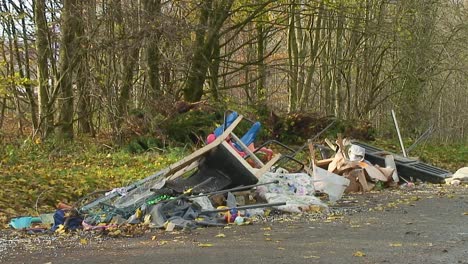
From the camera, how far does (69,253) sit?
6191 millimetres

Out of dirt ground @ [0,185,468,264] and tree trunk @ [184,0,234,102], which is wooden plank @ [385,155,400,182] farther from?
tree trunk @ [184,0,234,102]

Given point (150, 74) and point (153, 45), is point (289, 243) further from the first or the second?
point (150, 74)

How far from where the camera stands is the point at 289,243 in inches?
252

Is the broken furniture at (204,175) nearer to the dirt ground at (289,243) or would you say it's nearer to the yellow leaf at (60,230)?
the yellow leaf at (60,230)

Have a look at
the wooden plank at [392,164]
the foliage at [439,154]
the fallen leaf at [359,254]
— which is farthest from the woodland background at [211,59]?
the fallen leaf at [359,254]

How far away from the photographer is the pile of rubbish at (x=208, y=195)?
7875mm

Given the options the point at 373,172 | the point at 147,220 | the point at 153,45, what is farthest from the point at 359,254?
the point at 153,45

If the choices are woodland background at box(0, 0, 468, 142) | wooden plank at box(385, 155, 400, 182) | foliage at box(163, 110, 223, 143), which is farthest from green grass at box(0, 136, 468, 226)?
wooden plank at box(385, 155, 400, 182)

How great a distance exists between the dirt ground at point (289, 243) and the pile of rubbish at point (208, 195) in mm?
380

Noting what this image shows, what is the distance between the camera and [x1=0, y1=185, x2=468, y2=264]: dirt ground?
569cm

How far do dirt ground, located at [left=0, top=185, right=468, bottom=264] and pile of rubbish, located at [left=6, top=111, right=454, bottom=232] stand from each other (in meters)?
0.38

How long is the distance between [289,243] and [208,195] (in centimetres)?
247

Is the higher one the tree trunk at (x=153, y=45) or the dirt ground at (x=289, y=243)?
the tree trunk at (x=153, y=45)

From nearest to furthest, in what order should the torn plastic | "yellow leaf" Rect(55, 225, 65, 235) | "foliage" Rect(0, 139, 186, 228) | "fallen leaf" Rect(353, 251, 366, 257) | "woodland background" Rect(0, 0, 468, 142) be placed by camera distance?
"fallen leaf" Rect(353, 251, 366, 257), "yellow leaf" Rect(55, 225, 65, 235), "foliage" Rect(0, 139, 186, 228), the torn plastic, "woodland background" Rect(0, 0, 468, 142)
